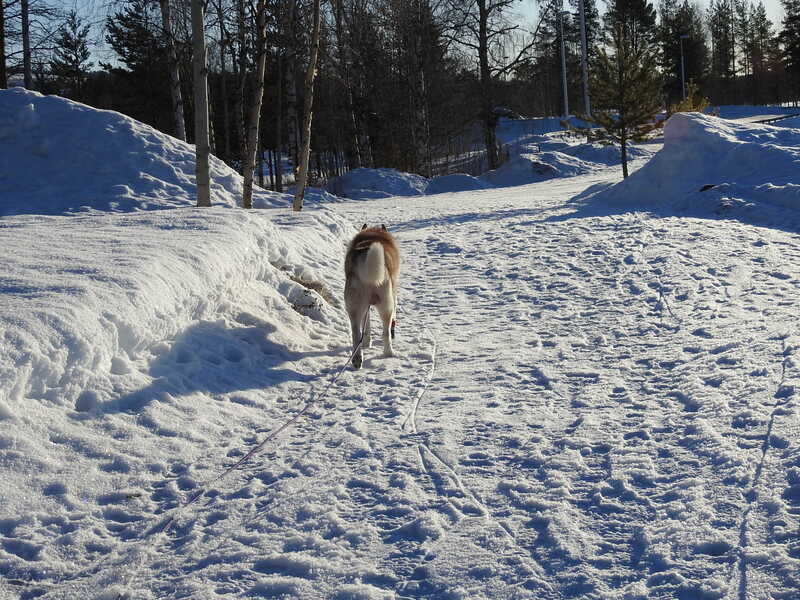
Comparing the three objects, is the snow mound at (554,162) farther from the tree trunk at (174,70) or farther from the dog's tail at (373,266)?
the dog's tail at (373,266)

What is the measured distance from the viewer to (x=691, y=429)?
4156 mm

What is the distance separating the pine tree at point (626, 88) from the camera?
18547mm

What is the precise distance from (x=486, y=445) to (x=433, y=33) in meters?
28.8

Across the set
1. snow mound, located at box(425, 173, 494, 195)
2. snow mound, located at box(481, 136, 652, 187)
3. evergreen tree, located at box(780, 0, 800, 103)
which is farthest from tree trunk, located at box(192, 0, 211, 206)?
evergreen tree, located at box(780, 0, 800, 103)

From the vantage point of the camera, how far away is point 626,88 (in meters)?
18.6

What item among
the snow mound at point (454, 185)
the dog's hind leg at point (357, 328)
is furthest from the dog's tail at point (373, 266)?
the snow mound at point (454, 185)

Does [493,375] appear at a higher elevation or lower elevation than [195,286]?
lower

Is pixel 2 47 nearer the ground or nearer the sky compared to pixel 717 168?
nearer the sky

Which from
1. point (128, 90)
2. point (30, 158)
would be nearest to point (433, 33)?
point (128, 90)

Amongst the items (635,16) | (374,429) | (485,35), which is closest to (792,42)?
(635,16)

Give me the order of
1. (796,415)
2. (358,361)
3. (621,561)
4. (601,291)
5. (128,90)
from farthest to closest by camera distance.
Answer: (128,90), (601,291), (358,361), (796,415), (621,561)

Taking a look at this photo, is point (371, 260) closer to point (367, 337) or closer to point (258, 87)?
point (367, 337)

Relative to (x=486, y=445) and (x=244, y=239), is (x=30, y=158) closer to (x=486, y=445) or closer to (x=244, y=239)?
(x=244, y=239)

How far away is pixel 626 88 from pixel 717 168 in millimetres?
4586
